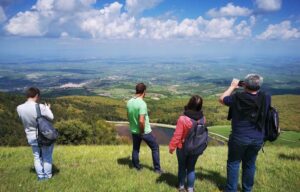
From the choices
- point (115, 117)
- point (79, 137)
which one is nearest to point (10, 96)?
point (115, 117)

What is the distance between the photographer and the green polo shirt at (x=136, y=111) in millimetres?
9398

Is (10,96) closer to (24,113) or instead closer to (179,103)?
(179,103)

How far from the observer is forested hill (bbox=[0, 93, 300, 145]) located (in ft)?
163

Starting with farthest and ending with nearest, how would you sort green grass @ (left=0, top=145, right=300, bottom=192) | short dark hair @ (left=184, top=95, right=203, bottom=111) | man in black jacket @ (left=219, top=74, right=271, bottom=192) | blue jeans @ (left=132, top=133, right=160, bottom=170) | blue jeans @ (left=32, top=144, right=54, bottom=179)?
blue jeans @ (left=132, top=133, right=160, bottom=170) → blue jeans @ (left=32, top=144, right=54, bottom=179) → green grass @ (left=0, top=145, right=300, bottom=192) → short dark hair @ (left=184, top=95, right=203, bottom=111) → man in black jacket @ (left=219, top=74, right=271, bottom=192)

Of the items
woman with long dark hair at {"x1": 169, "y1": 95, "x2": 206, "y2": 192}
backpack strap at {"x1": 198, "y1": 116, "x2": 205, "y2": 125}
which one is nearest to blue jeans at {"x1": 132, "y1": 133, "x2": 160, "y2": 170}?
woman with long dark hair at {"x1": 169, "y1": 95, "x2": 206, "y2": 192}

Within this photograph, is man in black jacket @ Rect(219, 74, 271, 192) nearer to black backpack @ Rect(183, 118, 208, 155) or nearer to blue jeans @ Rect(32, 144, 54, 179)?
black backpack @ Rect(183, 118, 208, 155)

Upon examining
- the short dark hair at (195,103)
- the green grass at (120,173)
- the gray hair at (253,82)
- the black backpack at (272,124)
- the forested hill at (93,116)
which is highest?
the gray hair at (253,82)

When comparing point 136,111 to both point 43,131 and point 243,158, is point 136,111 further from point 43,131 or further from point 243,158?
→ point 243,158

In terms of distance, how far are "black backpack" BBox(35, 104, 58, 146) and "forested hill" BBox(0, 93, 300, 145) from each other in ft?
125

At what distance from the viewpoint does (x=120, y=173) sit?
959 centimetres

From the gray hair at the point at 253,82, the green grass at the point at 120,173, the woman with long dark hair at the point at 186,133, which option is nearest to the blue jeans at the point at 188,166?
the woman with long dark hair at the point at 186,133

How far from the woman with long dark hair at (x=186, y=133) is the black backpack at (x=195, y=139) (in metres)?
0.08

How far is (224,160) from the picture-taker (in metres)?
12.3

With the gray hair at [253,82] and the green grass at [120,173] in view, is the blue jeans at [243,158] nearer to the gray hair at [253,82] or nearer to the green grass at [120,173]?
the green grass at [120,173]
